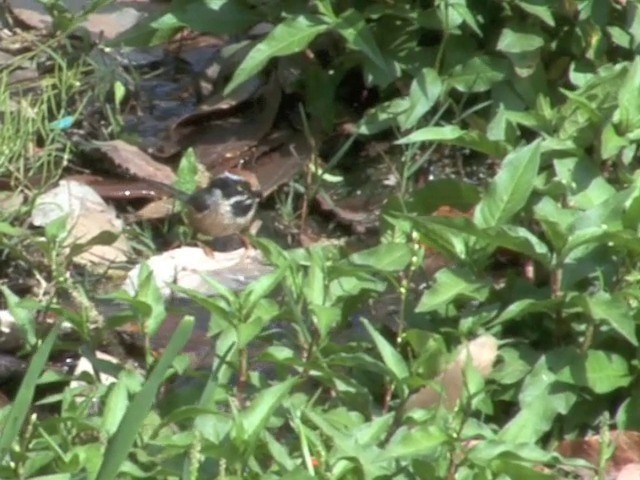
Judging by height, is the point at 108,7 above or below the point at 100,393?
below

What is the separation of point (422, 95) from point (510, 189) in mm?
968

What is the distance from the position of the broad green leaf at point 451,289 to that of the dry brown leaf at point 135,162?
1552 millimetres

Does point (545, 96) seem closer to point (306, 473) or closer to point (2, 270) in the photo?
point (2, 270)

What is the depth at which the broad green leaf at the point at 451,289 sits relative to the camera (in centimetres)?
293

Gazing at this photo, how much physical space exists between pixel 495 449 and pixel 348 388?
1.46 ft

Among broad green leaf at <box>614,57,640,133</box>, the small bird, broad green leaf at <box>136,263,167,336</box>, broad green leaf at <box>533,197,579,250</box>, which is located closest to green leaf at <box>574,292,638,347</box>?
broad green leaf at <box>533,197,579,250</box>

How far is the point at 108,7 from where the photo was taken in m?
5.30

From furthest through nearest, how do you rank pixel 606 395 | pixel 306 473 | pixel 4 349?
pixel 4 349 → pixel 606 395 → pixel 306 473

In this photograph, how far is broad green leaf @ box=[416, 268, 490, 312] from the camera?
Answer: 2932 millimetres

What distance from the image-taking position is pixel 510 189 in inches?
118

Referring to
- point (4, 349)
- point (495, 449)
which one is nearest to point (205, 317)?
point (4, 349)

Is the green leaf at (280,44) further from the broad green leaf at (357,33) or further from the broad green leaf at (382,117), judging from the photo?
the broad green leaf at (382,117)

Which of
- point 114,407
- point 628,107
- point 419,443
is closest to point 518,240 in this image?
point 628,107

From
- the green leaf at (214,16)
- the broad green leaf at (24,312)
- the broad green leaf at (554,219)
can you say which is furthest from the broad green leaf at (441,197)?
the green leaf at (214,16)
